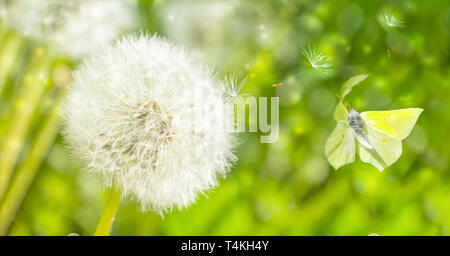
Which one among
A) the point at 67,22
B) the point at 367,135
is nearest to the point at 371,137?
the point at 367,135

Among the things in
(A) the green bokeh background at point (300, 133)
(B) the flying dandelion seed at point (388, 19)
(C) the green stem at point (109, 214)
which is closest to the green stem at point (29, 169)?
(A) the green bokeh background at point (300, 133)

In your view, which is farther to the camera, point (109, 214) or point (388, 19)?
point (388, 19)

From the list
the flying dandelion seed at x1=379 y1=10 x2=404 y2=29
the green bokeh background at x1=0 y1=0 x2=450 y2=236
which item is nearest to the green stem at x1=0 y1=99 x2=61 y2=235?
the green bokeh background at x1=0 y1=0 x2=450 y2=236

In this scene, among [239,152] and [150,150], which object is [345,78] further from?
[150,150]

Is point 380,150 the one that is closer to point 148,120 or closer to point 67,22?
point 148,120

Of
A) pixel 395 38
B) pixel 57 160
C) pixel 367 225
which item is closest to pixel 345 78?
pixel 395 38
